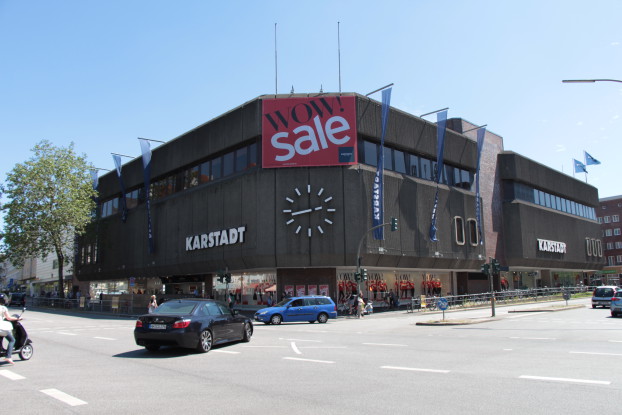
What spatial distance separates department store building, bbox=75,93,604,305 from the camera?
3741 centimetres

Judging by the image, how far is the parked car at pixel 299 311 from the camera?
27781mm

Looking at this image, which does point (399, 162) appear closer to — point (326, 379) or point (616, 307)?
point (616, 307)

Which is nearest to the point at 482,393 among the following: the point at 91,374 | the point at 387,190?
the point at 91,374

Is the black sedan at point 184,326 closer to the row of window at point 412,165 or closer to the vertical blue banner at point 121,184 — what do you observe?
the row of window at point 412,165

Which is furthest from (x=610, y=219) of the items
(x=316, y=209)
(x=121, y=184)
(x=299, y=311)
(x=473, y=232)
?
(x=299, y=311)

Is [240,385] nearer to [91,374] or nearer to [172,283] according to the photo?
[91,374]

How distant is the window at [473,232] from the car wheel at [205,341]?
1550 inches

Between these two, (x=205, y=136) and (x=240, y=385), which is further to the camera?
(x=205, y=136)

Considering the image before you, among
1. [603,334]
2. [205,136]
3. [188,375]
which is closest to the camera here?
[188,375]

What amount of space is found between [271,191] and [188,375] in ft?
92.6

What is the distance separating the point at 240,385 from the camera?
8656 millimetres

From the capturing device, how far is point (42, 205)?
170 feet

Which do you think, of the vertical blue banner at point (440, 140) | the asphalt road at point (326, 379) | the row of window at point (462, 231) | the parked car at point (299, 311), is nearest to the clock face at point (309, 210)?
the parked car at point (299, 311)

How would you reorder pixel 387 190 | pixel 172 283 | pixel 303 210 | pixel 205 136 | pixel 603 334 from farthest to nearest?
1. pixel 172 283
2. pixel 205 136
3. pixel 387 190
4. pixel 303 210
5. pixel 603 334
